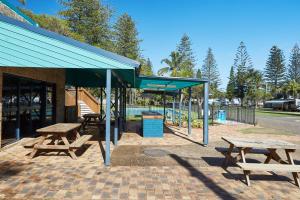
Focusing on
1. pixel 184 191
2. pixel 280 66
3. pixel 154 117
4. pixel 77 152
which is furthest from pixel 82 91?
pixel 280 66

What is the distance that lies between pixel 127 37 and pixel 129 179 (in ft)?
144

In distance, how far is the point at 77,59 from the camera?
22.1ft

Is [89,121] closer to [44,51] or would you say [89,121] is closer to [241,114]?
[44,51]

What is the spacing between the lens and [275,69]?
250ft

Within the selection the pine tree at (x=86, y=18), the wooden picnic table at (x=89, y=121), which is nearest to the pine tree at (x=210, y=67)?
the pine tree at (x=86, y=18)

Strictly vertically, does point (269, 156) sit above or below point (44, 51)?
below

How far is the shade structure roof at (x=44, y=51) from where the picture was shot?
21.6ft

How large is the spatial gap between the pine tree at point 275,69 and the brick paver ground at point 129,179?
74.6 meters

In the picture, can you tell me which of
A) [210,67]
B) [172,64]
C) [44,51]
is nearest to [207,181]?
[44,51]

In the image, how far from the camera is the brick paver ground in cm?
486

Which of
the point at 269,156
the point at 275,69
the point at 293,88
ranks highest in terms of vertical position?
the point at 275,69

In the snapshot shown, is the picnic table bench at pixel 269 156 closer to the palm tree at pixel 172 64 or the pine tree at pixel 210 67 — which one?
the palm tree at pixel 172 64

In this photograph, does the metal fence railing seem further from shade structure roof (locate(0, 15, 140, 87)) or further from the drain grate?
shade structure roof (locate(0, 15, 140, 87))

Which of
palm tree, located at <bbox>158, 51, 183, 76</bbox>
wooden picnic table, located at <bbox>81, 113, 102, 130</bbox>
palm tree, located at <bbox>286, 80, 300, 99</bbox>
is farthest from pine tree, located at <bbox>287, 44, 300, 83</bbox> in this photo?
wooden picnic table, located at <bbox>81, 113, 102, 130</bbox>
